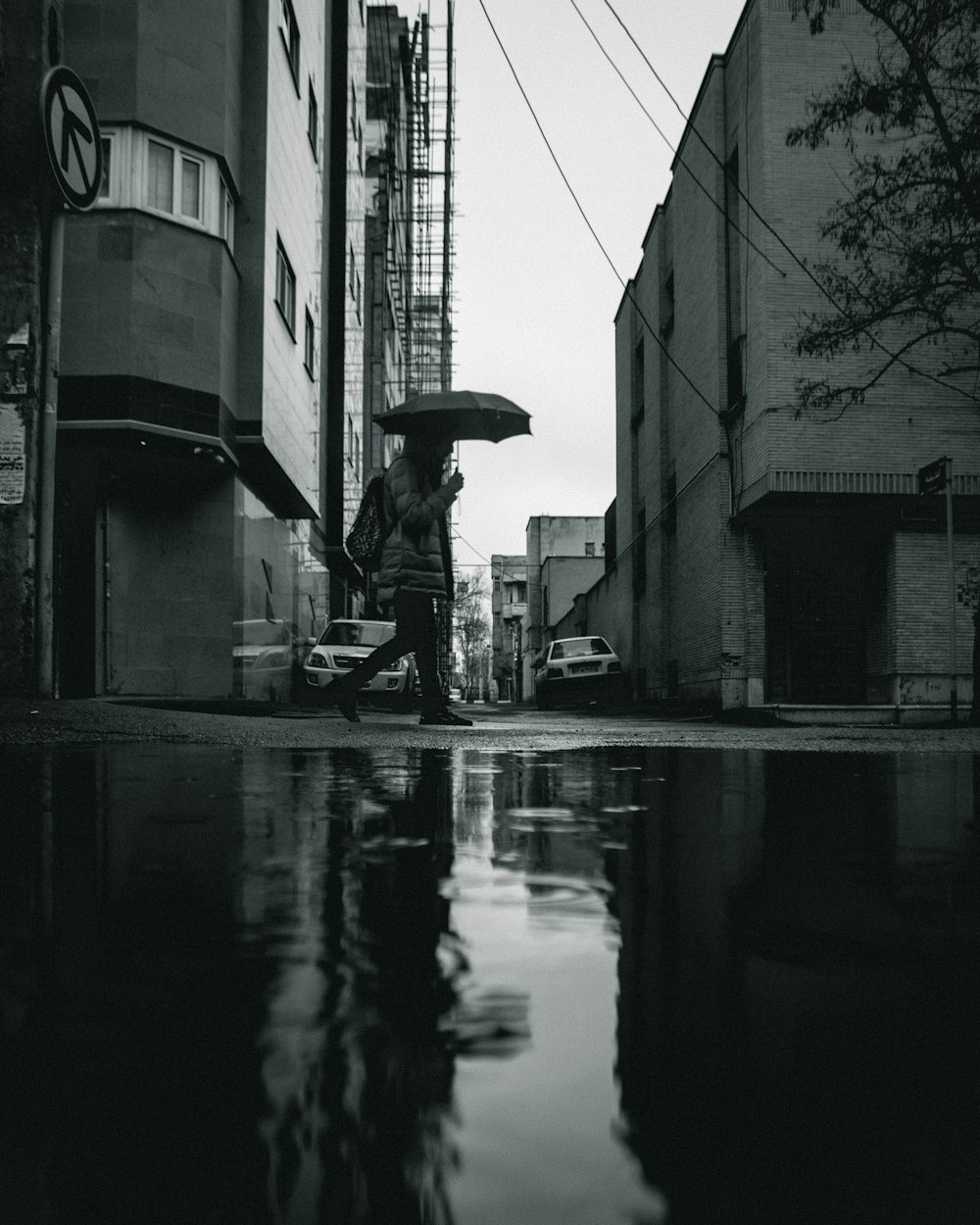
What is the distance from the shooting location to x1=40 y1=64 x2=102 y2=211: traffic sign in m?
7.86

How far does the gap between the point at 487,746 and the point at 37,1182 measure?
5.19 m

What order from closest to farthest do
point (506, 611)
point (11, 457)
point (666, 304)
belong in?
1. point (11, 457)
2. point (666, 304)
3. point (506, 611)

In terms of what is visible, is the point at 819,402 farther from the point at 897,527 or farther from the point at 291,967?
the point at 291,967

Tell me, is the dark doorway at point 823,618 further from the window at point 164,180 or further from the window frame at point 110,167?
the window frame at point 110,167

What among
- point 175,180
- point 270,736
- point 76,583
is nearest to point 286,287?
point 175,180

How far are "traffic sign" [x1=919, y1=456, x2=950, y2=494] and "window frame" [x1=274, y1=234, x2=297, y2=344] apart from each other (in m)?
10.6

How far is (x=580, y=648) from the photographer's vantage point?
28062mm

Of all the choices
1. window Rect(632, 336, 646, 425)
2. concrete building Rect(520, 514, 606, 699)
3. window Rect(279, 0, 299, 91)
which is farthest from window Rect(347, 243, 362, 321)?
concrete building Rect(520, 514, 606, 699)

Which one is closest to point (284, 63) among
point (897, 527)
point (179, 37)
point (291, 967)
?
point (179, 37)

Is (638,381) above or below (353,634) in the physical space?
above

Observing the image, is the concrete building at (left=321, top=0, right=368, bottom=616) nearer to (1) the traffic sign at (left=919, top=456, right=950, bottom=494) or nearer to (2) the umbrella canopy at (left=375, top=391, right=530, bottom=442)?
(1) the traffic sign at (left=919, top=456, right=950, bottom=494)

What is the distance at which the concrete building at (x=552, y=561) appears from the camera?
206ft

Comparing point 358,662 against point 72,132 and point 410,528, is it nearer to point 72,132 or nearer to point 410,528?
Answer: point 410,528

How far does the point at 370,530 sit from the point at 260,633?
30.3ft
